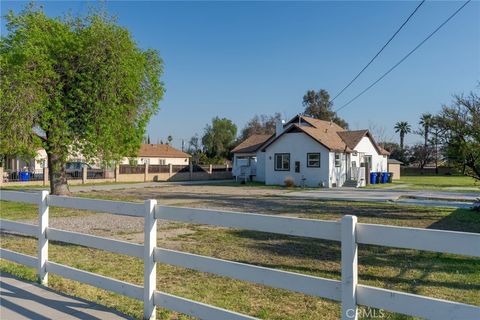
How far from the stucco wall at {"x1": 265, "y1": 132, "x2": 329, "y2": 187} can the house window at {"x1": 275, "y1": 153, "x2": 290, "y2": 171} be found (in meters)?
0.25

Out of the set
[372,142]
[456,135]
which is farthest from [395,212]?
[372,142]

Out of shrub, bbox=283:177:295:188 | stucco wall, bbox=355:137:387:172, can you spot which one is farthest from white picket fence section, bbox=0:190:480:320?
stucco wall, bbox=355:137:387:172

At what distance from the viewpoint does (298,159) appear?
33.6m

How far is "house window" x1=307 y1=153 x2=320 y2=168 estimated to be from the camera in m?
32.4

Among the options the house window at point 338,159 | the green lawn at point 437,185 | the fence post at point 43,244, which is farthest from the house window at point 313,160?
the fence post at point 43,244

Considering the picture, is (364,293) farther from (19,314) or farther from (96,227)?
(96,227)

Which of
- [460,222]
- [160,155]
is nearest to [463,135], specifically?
[460,222]

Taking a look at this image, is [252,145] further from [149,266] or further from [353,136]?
[149,266]

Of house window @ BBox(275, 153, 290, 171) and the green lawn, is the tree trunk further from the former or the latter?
the green lawn

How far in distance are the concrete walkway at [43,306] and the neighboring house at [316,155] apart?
27.6m

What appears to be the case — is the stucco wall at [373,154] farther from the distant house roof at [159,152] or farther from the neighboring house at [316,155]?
the distant house roof at [159,152]

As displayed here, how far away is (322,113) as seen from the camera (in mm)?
71438

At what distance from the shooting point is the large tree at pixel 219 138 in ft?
238

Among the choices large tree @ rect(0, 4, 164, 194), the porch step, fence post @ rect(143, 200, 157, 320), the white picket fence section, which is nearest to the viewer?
the white picket fence section
